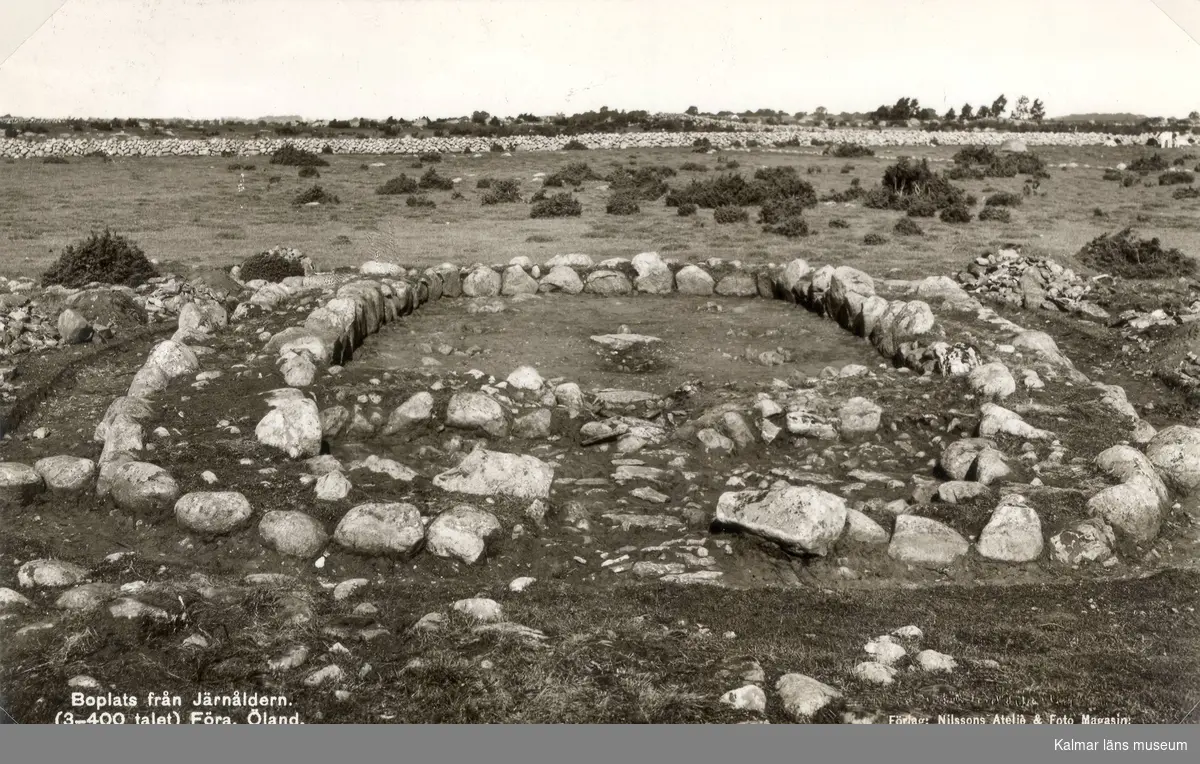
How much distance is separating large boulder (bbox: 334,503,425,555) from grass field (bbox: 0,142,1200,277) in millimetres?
11311

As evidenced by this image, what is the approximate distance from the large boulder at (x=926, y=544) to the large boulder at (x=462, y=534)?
289cm

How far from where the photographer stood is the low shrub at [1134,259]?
1664cm

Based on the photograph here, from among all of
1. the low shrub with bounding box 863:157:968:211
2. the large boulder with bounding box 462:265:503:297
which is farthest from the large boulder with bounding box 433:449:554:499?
the low shrub with bounding box 863:157:968:211

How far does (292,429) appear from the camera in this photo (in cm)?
816

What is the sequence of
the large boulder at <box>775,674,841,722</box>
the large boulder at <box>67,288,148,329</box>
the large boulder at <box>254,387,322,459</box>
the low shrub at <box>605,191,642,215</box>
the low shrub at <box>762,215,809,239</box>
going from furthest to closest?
1. the low shrub at <box>605,191,642,215</box>
2. the low shrub at <box>762,215,809,239</box>
3. the large boulder at <box>67,288,148,329</box>
4. the large boulder at <box>254,387,322,459</box>
5. the large boulder at <box>775,674,841,722</box>

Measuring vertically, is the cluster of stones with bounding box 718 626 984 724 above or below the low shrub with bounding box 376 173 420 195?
below

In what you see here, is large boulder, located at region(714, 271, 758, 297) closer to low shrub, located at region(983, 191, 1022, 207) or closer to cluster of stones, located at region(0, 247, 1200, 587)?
cluster of stones, located at region(0, 247, 1200, 587)

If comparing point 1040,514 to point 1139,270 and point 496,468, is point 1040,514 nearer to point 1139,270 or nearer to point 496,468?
point 496,468

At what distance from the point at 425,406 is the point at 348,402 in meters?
0.79

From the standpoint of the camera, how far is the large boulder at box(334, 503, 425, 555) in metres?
6.73

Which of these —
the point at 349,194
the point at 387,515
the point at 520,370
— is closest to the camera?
the point at 387,515

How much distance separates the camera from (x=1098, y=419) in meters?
9.13

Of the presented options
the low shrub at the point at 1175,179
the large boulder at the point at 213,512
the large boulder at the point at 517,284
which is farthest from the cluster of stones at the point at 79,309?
the low shrub at the point at 1175,179
